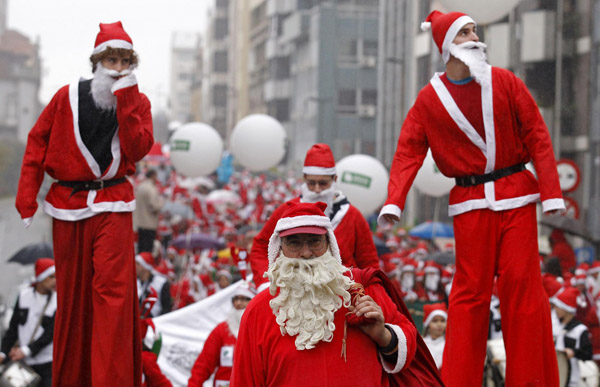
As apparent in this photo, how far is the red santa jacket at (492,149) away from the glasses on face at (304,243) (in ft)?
4.64

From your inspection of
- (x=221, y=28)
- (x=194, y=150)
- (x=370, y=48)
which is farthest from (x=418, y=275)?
(x=221, y=28)

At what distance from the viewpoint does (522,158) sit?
212 inches

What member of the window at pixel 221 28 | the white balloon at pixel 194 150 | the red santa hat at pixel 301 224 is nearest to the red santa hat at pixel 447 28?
the red santa hat at pixel 301 224

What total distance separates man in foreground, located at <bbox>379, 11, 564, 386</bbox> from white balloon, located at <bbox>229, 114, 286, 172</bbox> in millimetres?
10670

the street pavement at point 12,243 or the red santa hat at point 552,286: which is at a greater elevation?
the red santa hat at point 552,286

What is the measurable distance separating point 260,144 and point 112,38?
10.5 meters

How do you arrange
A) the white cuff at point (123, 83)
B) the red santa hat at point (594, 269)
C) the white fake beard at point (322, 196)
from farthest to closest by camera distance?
1. the red santa hat at point (594, 269)
2. the white fake beard at point (322, 196)
3. the white cuff at point (123, 83)

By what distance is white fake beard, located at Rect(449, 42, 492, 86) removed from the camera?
5301mm

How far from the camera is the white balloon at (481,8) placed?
32.3 ft

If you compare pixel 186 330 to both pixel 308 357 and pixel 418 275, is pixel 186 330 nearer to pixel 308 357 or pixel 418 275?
pixel 418 275

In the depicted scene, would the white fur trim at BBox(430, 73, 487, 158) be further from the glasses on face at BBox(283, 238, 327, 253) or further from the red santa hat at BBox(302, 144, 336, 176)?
the glasses on face at BBox(283, 238, 327, 253)

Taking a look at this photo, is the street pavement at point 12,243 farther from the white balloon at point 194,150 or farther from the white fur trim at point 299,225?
the white fur trim at point 299,225

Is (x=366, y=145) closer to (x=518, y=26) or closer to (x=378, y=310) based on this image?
(x=518, y=26)

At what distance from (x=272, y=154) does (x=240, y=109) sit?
2587 inches
